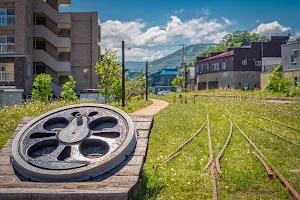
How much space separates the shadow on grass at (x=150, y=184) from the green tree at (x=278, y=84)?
33695 mm

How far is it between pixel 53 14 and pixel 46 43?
9.80 feet

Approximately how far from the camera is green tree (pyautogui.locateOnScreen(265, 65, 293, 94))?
41.8 metres

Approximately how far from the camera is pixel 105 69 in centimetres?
2791

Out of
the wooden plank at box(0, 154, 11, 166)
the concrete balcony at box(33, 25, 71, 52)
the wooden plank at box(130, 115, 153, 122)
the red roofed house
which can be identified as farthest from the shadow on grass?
the red roofed house

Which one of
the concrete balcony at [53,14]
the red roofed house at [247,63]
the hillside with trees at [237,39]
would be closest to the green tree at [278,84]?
the red roofed house at [247,63]

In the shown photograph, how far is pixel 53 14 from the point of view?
4072 centimetres

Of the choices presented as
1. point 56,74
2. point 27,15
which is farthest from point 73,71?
point 27,15

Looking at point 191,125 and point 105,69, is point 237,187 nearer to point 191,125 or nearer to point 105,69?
point 191,125

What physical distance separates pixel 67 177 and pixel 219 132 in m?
9.22

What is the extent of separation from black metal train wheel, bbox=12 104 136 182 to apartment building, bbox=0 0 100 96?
2931cm

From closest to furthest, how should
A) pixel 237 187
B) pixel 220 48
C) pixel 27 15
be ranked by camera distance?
1. pixel 237 187
2. pixel 27 15
3. pixel 220 48

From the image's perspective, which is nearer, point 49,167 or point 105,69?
point 49,167

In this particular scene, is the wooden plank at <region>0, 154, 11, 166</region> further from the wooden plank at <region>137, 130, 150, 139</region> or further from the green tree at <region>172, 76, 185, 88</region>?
the green tree at <region>172, 76, 185, 88</region>

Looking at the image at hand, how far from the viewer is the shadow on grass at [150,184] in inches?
252
